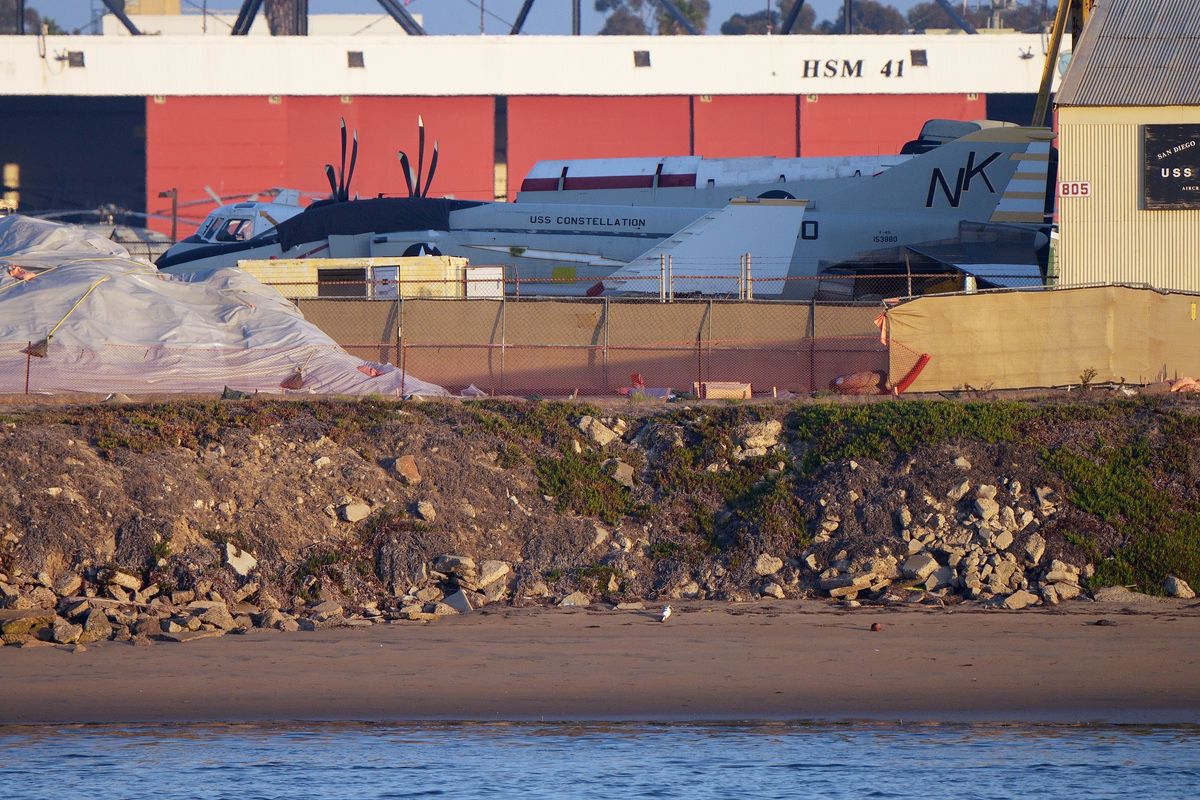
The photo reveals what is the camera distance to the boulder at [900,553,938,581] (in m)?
15.5

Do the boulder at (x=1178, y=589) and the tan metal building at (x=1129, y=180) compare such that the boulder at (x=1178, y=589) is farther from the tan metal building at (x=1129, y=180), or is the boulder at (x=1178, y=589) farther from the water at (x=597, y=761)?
the tan metal building at (x=1129, y=180)

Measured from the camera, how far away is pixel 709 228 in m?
31.4

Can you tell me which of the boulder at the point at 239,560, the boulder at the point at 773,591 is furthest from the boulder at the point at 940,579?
the boulder at the point at 239,560

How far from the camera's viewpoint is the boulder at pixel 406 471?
55.2 ft

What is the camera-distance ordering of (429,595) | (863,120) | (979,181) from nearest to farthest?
(429,595)
(979,181)
(863,120)

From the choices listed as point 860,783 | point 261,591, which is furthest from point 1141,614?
point 261,591

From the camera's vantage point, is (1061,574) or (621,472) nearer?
(1061,574)

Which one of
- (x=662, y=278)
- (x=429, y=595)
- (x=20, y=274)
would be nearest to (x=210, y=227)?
(x=20, y=274)

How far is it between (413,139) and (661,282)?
31.4m

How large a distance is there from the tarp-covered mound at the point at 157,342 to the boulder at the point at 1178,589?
37.5ft

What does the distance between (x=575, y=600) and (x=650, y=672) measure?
2422 millimetres

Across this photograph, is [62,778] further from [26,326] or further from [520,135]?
[520,135]

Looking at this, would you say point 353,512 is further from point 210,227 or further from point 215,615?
point 210,227

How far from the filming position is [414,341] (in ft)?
87.4
